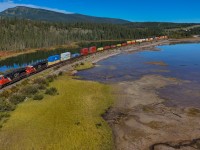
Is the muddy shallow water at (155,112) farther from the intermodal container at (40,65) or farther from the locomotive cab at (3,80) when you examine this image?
the locomotive cab at (3,80)

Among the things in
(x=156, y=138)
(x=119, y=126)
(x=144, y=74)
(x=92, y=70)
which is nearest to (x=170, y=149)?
(x=156, y=138)

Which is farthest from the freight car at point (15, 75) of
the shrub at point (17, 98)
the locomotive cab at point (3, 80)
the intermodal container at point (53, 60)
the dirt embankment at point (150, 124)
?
the dirt embankment at point (150, 124)

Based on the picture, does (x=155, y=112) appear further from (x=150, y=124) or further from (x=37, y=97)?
(x=37, y=97)

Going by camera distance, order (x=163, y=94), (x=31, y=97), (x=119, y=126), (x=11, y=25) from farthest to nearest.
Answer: (x=11, y=25) → (x=163, y=94) → (x=31, y=97) → (x=119, y=126)

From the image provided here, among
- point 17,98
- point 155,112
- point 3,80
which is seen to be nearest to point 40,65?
point 3,80

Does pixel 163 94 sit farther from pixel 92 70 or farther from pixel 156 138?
pixel 92 70

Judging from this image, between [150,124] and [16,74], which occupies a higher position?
[16,74]
